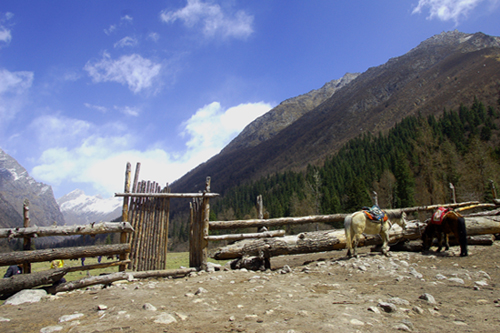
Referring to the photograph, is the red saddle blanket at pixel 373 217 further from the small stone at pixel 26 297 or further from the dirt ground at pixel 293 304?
the small stone at pixel 26 297

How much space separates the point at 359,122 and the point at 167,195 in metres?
163

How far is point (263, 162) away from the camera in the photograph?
182 m

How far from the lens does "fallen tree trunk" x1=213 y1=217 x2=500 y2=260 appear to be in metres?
8.71

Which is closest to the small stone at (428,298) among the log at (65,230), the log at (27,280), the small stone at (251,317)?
the small stone at (251,317)

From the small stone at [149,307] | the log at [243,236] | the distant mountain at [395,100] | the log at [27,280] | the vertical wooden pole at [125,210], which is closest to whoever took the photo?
the small stone at [149,307]

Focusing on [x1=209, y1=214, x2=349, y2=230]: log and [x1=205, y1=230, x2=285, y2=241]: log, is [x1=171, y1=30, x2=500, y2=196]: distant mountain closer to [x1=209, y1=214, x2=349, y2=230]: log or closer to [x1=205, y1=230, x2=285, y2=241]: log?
[x1=209, y1=214, x2=349, y2=230]: log

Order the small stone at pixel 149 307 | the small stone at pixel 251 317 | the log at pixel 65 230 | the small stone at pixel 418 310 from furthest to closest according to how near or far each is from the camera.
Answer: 1. the log at pixel 65 230
2. the small stone at pixel 149 307
3. the small stone at pixel 418 310
4. the small stone at pixel 251 317

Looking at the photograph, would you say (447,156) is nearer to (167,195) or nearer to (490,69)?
(167,195)

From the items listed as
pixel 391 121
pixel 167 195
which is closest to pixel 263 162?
pixel 391 121

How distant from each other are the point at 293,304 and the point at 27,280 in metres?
6.41

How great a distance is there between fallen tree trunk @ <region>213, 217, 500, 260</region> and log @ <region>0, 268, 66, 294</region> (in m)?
4.39

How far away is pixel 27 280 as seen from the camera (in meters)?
6.11

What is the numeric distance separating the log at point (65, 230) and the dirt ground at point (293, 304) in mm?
1660

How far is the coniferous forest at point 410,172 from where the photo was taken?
39250mm
